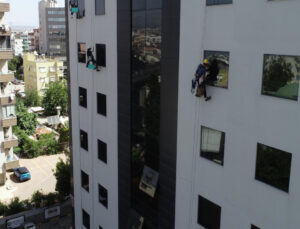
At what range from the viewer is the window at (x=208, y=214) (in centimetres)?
1345

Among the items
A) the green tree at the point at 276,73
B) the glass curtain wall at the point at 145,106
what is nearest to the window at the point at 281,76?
the green tree at the point at 276,73

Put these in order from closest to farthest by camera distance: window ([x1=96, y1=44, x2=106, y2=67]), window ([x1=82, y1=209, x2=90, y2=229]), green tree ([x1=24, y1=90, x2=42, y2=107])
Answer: window ([x1=96, y1=44, x2=106, y2=67]), window ([x1=82, y1=209, x2=90, y2=229]), green tree ([x1=24, y1=90, x2=42, y2=107])

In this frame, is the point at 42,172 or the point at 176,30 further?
the point at 42,172

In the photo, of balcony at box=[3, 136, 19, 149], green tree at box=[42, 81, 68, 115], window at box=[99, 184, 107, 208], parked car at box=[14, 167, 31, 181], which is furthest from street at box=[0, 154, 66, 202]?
green tree at box=[42, 81, 68, 115]

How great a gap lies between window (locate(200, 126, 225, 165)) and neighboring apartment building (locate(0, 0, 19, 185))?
105 ft

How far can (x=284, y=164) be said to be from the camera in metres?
10.7

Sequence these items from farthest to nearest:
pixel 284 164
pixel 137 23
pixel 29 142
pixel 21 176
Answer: pixel 29 142
pixel 21 176
pixel 137 23
pixel 284 164

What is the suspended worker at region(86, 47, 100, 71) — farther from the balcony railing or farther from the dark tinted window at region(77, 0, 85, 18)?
the balcony railing

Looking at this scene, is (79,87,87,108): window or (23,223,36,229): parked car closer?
(79,87,87,108): window

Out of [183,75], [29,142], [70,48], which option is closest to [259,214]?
[183,75]

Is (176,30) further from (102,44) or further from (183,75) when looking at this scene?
(102,44)

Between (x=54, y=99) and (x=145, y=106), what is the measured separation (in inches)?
2424

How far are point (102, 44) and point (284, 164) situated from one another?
12.4 m

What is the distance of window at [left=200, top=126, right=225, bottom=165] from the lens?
12758 mm
